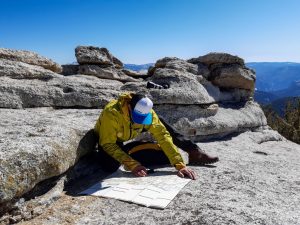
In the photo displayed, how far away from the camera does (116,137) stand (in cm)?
921

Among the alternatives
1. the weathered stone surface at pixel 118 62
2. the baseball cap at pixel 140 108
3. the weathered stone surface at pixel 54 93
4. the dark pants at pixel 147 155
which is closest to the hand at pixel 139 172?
the baseball cap at pixel 140 108

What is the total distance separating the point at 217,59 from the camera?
2031cm

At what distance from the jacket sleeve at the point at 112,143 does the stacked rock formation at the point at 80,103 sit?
69 cm

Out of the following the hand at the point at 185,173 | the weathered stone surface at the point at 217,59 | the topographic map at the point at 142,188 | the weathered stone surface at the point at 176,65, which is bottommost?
the topographic map at the point at 142,188

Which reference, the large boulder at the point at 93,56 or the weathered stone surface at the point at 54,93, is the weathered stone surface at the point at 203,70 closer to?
the large boulder at the point at 93,56

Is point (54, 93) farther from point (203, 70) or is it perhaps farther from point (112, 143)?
point (203, 70)

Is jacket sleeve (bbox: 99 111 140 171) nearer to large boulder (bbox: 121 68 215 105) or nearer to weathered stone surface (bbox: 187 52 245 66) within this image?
large boulder (bbox: 121 68 215 105)

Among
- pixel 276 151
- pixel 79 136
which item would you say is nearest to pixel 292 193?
pixel 79 136

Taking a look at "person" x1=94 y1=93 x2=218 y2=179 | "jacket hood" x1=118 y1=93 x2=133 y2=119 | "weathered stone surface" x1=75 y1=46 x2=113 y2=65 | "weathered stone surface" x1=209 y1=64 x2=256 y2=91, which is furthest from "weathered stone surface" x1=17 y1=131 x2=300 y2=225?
"weathered stone surface" x1=209 y1=64 x2=256 y2=91

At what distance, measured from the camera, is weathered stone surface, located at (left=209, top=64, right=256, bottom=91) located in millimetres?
20156

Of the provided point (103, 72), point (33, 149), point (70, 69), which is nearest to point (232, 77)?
point (103, 72)

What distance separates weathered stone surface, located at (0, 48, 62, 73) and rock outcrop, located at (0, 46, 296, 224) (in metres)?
0.05

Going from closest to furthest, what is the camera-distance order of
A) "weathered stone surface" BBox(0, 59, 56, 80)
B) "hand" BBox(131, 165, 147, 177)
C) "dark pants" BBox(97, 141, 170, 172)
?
"hand" BBox(131, 165, 147, 177) → "dark pants" BBox(97, 141, 170, 172) → "weathered stone surface" BBox(0, 59, 56, 80)

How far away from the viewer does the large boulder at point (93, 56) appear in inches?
698
